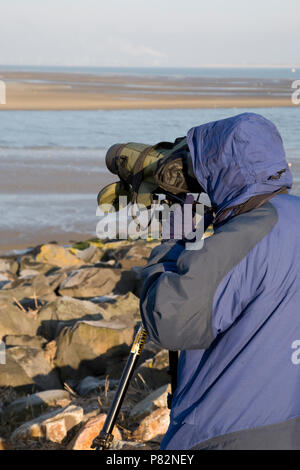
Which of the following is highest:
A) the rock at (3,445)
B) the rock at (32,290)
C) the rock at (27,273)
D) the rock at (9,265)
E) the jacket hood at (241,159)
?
the jacket hood at (241,159)

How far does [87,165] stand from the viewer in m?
15.1

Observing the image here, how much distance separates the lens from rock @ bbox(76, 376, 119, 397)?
453 centimetres

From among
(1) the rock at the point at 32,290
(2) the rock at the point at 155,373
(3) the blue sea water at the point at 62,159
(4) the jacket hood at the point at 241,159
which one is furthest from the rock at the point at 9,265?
(4) the jacket hood at the point at 241,159

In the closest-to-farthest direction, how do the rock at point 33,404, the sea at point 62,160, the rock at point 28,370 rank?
the rock at point 33,404 < the rock at point 28,370 < the sea at point 62,160

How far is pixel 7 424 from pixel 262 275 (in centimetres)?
286

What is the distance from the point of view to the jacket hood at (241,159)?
5.63ft

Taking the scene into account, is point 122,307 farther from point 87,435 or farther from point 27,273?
point 87,435

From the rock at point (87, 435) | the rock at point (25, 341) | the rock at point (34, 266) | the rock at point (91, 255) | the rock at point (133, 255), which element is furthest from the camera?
the rock at point (91, 255)

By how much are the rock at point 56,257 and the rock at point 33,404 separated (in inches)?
171

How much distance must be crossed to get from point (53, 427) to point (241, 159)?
233 centimetres

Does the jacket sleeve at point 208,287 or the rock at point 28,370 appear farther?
the rock at point 28,370

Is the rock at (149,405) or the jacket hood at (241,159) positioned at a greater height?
the jacket hood at (241,159)

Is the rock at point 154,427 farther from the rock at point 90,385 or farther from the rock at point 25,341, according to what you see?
the rock at point 25,341

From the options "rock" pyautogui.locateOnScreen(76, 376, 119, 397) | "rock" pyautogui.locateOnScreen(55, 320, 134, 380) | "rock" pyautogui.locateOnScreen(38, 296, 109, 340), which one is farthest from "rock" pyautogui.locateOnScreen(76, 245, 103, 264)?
"rock" pyautogui.locateOnScreen(76, 376, 119, 397)
